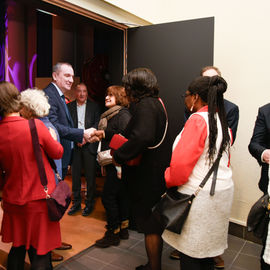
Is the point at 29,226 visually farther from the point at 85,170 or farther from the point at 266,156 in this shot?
the point at 85,170

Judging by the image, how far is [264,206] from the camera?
1.70 m

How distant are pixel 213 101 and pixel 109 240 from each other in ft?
6.09

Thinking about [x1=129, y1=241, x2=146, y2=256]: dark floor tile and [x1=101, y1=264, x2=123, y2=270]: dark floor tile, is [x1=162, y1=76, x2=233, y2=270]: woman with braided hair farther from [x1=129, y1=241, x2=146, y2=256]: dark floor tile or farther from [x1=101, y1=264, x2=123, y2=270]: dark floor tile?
[x1=129, y1=241, x2=146, y2=256]: dark floor tile

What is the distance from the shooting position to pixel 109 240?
290 cm

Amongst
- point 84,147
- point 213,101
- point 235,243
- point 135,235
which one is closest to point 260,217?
point 213,101

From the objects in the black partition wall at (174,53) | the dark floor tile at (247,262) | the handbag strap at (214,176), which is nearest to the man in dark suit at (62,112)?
the black partition wall at (174,53)

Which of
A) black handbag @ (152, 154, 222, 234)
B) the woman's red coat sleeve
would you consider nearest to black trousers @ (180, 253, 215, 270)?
black handbag @ (152, 154, 222, 234)

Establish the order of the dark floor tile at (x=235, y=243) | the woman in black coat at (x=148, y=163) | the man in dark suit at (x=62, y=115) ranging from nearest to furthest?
1. the woman in black coat at (x=148, y=163)
2. the man in dark suit at (x=62, y=115)
3. the dark floor tile at (x=235, y=243)

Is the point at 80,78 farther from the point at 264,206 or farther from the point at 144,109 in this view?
the point at 264,206

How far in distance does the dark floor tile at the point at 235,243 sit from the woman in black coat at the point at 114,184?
1052 millimetres

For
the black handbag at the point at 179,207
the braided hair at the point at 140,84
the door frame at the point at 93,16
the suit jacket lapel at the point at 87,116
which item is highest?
the door frame at the point at 93,16

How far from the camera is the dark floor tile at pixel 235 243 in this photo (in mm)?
2939

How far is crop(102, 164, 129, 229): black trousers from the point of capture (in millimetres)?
2947

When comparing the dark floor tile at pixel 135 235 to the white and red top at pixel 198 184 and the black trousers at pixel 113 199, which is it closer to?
the black trousers at pixel 113 199
